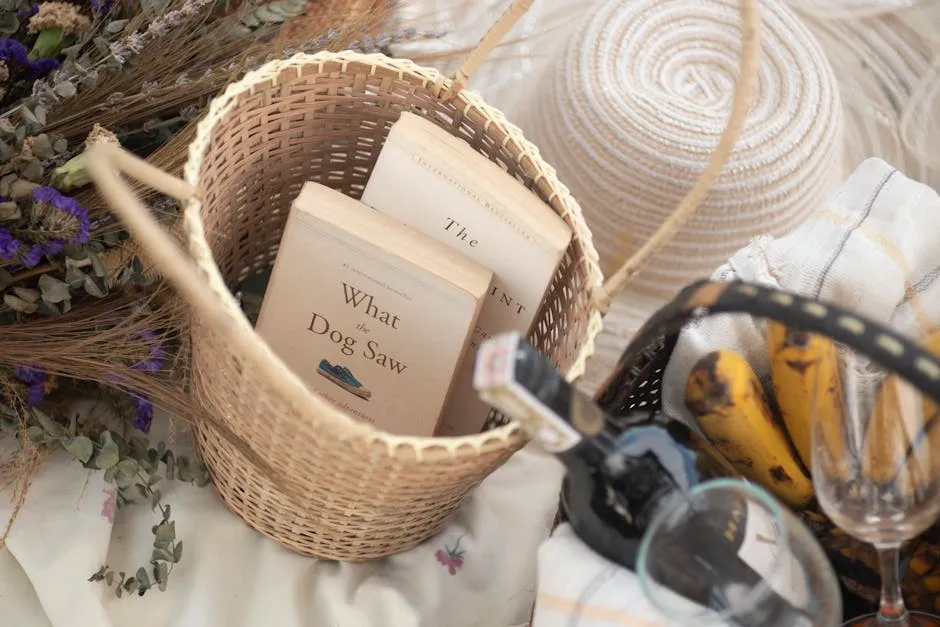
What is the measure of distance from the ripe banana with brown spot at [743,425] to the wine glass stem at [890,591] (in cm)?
8

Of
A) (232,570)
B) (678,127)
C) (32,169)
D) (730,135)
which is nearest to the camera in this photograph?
(730,135)

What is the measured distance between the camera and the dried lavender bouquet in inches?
25.5

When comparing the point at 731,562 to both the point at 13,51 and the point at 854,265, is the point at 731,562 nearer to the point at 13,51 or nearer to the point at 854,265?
the point at 854,265

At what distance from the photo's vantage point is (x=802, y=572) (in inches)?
19.2

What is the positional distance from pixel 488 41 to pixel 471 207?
0.12 m

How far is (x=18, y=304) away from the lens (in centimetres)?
66

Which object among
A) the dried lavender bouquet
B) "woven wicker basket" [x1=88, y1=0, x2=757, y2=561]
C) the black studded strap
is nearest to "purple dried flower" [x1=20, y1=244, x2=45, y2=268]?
the dried lavender bouquet

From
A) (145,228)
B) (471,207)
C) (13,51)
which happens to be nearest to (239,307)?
(145,228)

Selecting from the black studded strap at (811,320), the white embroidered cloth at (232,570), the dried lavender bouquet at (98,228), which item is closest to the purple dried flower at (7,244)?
the dried lavender bouquet at (98,228)

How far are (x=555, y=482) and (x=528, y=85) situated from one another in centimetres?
54

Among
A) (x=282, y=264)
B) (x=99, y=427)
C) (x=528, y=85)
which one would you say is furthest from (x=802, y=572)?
(x=528, y=85)

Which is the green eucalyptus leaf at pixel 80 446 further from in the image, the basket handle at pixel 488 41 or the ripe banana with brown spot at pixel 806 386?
the ripe banana with brown spot at pixel 806 386

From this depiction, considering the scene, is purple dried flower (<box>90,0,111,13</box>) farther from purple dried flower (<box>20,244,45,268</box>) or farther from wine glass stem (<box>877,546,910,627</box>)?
wine glass stem (<box>877,546,910,627</box>)

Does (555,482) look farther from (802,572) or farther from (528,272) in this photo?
(802,572)
